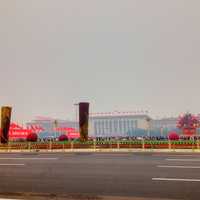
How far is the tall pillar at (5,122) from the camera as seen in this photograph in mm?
38000

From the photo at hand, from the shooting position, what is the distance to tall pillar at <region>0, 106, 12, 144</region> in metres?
38.0

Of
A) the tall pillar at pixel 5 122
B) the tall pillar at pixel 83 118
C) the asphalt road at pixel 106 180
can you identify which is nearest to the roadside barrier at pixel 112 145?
the tall pillar at pixel 5 122

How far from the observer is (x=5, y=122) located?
38094 millimetres

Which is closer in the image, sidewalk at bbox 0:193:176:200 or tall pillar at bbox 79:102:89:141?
sidewalk at bbox 0:193:176:200

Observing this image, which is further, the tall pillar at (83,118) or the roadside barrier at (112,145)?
the tall pillar at (83,118)

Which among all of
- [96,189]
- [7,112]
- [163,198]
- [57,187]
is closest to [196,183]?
[163,198]

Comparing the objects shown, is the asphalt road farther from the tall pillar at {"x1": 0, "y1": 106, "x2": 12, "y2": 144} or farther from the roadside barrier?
the tall pillar at {"x1": 0, "y1": 106, "x2": 12, "y2": 144}

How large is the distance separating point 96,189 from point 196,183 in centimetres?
237

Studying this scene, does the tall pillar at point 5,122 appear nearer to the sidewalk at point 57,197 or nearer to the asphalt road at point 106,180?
the asphalt road at point 106,180

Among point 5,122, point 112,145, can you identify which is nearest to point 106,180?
point 112,145

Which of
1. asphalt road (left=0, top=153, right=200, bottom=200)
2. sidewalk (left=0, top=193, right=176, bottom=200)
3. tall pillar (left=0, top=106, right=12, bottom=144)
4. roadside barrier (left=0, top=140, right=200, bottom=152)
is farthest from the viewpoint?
tall pillar (left=0, top=106, right=12, bottom=144)

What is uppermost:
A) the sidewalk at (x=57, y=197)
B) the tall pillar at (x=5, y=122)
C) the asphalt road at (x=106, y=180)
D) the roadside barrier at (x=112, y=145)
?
the tall pillar at (x=5, y=122)

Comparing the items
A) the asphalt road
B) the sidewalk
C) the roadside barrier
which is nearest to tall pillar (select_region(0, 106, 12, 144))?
the roadside barrier

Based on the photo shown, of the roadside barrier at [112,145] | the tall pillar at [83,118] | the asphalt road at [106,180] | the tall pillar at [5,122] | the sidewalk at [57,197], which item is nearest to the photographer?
the sidewalk at [57,197]
